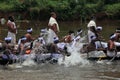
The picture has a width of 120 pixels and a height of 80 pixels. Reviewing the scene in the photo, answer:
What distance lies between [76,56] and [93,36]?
1.54 meters

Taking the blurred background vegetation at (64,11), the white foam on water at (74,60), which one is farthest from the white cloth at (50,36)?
the blurred background vegetation at (64,11)

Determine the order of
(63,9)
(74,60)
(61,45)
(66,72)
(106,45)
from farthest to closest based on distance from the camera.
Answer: (63,9) → (106,45) → (61,45) → (74,60) → (66,72)

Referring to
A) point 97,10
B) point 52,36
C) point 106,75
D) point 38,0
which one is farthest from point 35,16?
point 106,75

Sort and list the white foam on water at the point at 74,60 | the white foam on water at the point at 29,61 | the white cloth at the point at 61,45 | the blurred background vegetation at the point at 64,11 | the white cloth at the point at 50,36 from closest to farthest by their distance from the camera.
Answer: the white foam on water at the point at 29,61
the white foam on water at the point at 74,60
the white cloth at the point at 61,45
the white cloth at the point at 50,36
the blurred background vegetation at the point at 64,11

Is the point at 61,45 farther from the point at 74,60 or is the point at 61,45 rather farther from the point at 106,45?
the point at 106,45

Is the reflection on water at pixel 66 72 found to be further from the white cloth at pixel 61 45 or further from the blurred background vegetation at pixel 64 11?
the blurred background vegetation at pixel 64 11

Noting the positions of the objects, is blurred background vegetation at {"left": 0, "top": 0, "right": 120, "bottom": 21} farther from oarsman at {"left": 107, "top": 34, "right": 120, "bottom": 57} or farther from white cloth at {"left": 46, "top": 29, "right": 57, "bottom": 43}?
oarsman at {"left": 107, "top": 34, "right": 120, "bottom": 57}

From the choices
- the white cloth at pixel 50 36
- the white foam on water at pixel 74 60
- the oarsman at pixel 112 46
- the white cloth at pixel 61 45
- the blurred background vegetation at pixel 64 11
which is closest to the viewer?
the white foam on water at pixel 74 60

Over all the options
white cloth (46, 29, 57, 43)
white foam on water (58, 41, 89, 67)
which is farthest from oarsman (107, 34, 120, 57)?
white cloth (46, 29, 57, 43)

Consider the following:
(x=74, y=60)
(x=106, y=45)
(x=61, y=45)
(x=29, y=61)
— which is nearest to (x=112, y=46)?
→ (x=106, y=45)

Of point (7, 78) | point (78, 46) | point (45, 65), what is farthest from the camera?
point (78, 46)

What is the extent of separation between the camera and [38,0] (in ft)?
135

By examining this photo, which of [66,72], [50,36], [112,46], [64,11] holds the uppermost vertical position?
[64,11]

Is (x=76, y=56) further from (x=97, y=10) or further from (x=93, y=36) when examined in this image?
(x=97, y=10)
